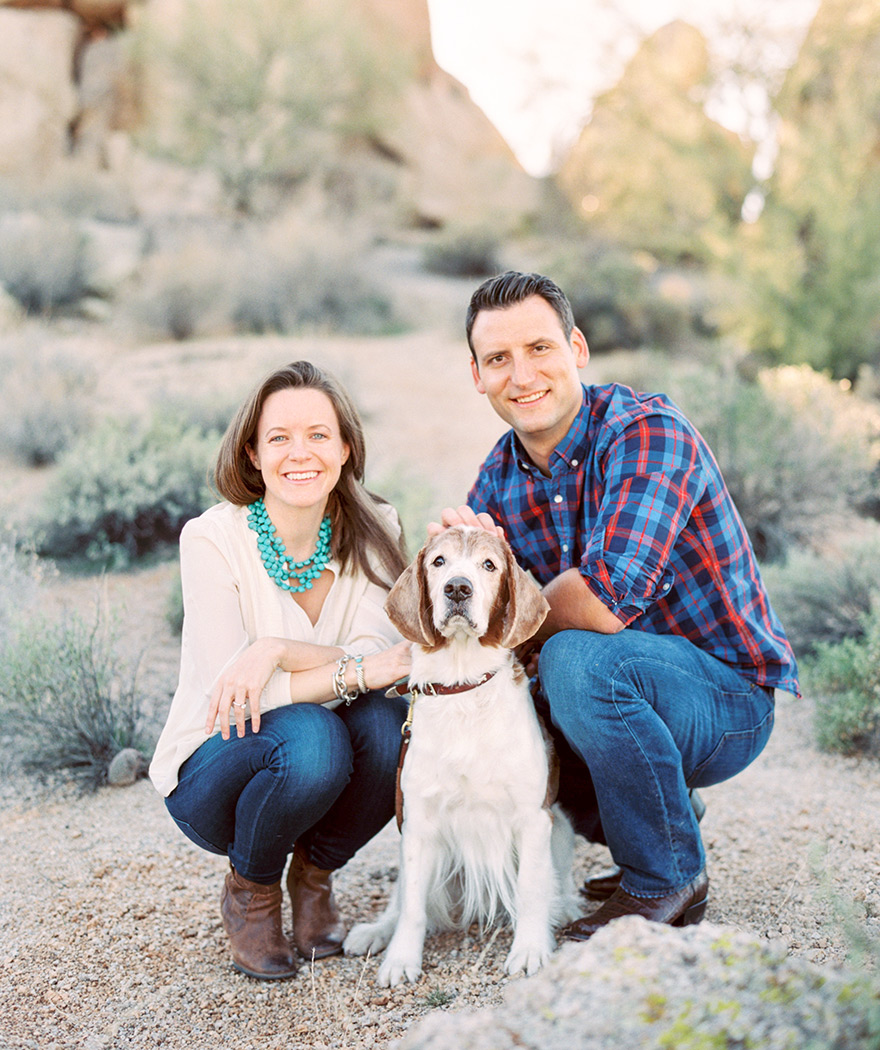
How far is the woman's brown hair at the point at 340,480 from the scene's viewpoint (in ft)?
10.6

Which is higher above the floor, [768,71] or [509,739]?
[768,71]

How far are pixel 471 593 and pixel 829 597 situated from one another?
3853 millimetres

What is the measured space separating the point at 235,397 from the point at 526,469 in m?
6.10

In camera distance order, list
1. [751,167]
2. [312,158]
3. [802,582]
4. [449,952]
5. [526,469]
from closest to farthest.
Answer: [449,952], [526,469], [802,582], [751,167], [312,158]

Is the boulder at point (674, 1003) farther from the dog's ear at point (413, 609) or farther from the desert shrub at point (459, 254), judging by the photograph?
the desert shrub at point (459, 254)

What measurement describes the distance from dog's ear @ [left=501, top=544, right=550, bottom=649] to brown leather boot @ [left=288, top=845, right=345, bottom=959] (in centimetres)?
103

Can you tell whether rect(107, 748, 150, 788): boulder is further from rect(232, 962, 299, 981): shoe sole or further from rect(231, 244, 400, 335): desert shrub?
rect(231, 244, 400, 335): desert shrub

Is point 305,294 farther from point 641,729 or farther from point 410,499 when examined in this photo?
point 641,729

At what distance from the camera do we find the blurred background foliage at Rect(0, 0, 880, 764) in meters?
7.23

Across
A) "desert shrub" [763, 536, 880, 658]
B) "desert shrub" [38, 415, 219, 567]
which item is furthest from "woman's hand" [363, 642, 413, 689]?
"desert shrub" [38, 415, 219, 567]

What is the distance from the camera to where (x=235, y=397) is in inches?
355

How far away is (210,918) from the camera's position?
11.0 feet

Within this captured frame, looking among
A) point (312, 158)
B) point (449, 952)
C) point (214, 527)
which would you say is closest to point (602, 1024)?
point (449, 952)

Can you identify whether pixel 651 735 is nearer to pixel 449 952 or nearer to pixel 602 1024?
pixel 449 952
